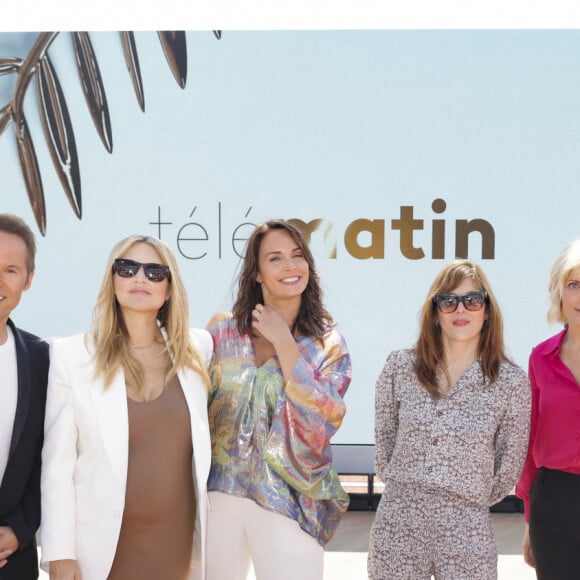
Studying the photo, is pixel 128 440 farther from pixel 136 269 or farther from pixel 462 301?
pixel 462 301

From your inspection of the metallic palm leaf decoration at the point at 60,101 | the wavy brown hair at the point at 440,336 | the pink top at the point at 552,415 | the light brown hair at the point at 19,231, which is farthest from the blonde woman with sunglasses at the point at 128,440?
the metallic palm leaf decoration at the point at 60,101

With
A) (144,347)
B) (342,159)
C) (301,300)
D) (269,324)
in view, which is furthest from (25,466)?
(342,159)

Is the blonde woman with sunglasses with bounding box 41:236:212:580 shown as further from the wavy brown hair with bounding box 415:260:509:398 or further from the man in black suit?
the wavy brown hair with bounding box 415:260:509:398

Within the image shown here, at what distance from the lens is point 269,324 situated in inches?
103

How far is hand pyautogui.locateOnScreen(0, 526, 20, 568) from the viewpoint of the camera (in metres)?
2.21

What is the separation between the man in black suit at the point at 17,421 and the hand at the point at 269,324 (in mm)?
686

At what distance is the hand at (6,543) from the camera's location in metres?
2.21

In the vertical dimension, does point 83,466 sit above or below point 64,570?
above

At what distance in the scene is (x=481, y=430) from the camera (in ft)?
7.86

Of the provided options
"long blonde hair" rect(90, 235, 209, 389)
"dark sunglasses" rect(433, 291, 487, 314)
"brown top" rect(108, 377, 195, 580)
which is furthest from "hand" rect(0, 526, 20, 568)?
"dark sunglasses" rect(433, 291, 487, 314)

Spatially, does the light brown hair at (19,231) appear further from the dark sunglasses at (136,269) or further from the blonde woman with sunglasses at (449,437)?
the blonde woman with sunglasses at (449,437)

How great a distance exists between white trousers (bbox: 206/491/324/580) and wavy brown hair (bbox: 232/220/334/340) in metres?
0.59

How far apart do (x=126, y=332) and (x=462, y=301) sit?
3.50 ft

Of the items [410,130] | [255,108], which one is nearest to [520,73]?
[410,130]
